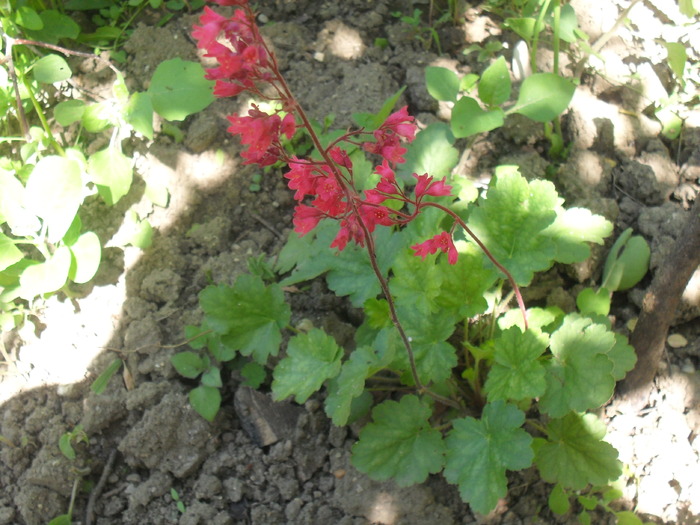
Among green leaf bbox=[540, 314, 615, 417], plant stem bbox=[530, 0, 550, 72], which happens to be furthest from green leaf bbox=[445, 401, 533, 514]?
plant stem bbox=[530, 0, 550, 72]

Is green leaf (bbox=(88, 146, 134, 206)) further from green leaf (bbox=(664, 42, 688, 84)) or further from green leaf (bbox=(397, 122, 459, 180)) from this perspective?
green leaf (bbox=(664, 42, 688, 84))

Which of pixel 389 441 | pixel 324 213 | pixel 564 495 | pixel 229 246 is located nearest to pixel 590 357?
pixel 564 495

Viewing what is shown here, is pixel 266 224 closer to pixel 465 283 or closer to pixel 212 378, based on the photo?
pixel 212 378

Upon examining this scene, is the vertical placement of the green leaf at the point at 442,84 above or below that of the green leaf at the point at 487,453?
above

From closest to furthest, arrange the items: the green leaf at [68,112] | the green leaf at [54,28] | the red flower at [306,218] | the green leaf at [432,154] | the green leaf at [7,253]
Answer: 1. the red flower at [306,218]
2. the green leaf at [7,253]
3. the green leaf at [432,154]
4. the green leaf at [68,112]
5. the green leaf at [54,28]

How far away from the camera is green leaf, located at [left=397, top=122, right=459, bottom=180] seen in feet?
9.13

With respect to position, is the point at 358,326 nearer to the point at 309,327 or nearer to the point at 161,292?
the point at 309,327

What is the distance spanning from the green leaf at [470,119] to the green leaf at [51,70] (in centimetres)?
161

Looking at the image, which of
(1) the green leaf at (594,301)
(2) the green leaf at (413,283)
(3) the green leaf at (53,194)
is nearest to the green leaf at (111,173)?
(3) the green leaf at (53,194)

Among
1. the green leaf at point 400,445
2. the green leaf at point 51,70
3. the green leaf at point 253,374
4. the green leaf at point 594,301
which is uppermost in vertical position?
the green leaf at point 51,70

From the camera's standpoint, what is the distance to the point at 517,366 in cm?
224

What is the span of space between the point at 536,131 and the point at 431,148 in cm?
69

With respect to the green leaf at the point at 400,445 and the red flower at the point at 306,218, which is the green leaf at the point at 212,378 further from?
the red flower at the point at 306,218

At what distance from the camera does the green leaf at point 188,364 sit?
2686mm
